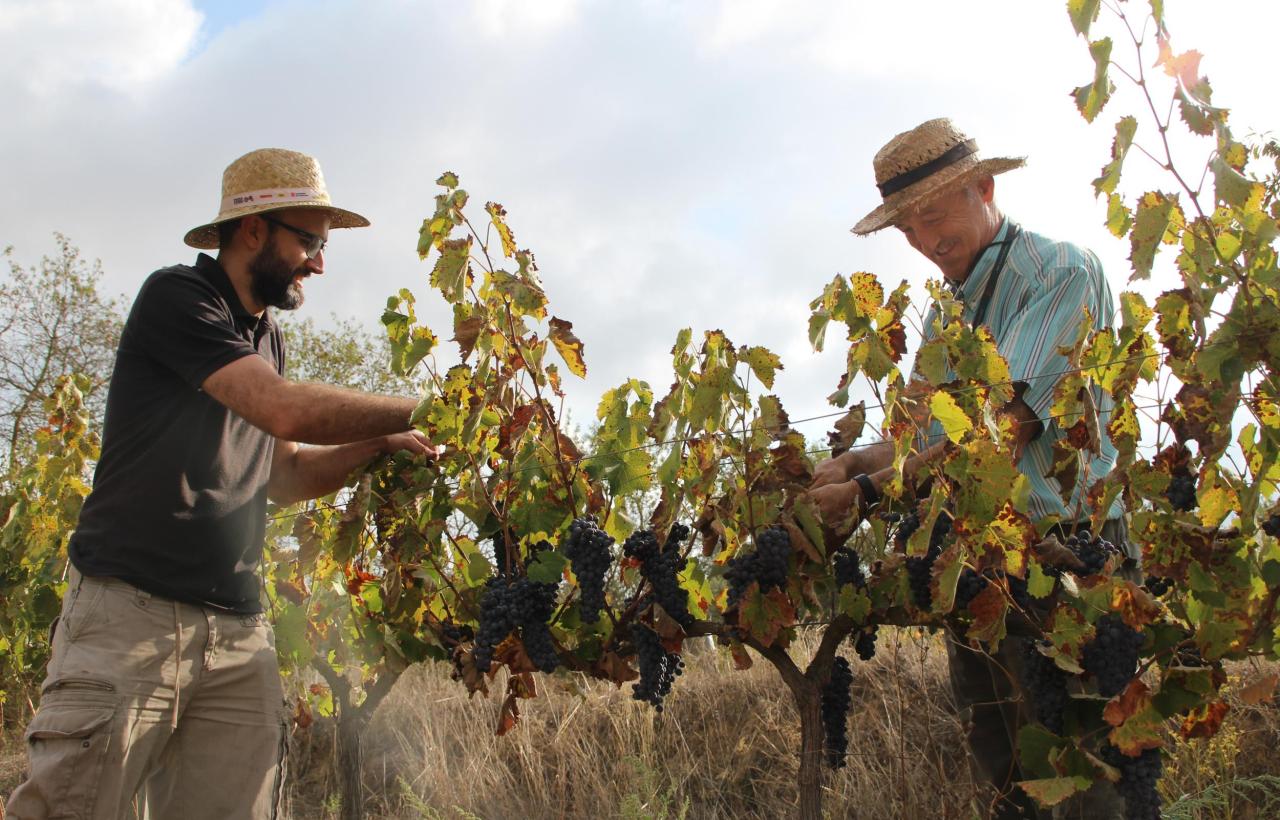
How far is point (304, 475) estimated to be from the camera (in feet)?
10.4

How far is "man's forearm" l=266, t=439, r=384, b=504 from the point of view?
118 inches

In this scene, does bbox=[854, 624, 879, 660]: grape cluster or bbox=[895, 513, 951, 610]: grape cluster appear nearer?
bbox=[895, 513, 951, 610]: grape cluster

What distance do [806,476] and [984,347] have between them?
47cm

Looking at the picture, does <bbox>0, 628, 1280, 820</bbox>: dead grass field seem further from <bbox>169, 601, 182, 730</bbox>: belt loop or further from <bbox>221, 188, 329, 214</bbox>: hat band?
<bbox>221, 188, 329, 214</bbox>: hat band

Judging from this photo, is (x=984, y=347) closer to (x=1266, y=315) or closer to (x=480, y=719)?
(x=1266, y=315)

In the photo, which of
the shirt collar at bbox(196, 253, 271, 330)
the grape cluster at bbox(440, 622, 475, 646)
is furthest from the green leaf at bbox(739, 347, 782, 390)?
the shirt collar at bbox(196, 253, 271, 330)

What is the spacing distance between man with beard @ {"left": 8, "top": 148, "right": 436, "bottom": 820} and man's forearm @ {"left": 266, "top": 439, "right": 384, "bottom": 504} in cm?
2

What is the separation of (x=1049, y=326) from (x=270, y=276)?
2022 mm

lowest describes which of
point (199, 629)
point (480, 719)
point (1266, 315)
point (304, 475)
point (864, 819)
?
point (864, 819)

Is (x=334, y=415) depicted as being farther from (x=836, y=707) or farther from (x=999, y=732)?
(x=999, y=732)

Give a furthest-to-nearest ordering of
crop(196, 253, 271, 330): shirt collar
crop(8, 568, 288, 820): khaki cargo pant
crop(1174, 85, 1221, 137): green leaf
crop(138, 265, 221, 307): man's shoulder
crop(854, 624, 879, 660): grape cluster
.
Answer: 1. crop(196, 253, 271, 330): shirt collar
2. crop(138, 265, 221, 307): man's shoulder
3. crop(854, 624, 879, 660): grape cluster
4. crop(8, 568, 288, 820): khaki cargo pant
5. crop(1174, 85, 1221, 137): green leaf

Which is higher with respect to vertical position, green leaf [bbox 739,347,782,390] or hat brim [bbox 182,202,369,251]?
hat brim [bbox 182,202,369,251]

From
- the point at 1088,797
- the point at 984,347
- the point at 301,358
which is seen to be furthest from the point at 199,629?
the point at 301,358

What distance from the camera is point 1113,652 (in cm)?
208
